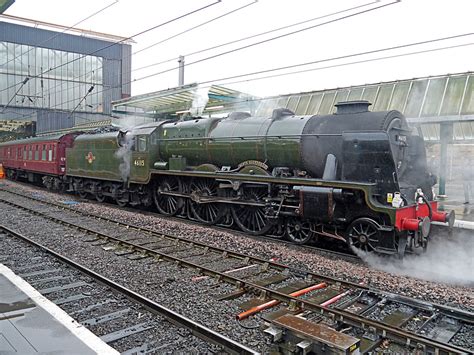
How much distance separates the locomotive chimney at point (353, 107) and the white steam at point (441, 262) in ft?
9.30

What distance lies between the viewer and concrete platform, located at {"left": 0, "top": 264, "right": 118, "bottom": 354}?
355cm

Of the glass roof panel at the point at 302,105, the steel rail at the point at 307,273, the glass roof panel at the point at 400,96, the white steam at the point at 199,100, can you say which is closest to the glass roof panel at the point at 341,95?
the glass roof panel at the point at 302,105

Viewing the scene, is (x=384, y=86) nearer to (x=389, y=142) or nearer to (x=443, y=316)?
(x=389, y=142)

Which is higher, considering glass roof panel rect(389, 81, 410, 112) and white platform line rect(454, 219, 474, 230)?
glass roof panel rect(389, 81, 410, 112)

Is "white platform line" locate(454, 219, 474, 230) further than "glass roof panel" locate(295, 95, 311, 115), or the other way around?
"glass roof panel" locate(295, 95, 311, 115)

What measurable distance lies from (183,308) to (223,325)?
705 mm

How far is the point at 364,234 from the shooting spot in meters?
7.45

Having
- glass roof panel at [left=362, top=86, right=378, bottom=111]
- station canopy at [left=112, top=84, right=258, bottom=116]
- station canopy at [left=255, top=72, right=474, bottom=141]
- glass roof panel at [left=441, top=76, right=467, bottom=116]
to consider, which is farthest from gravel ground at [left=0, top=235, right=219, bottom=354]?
glass roof panel at [left=362, top=86, right=378, bottom=111]

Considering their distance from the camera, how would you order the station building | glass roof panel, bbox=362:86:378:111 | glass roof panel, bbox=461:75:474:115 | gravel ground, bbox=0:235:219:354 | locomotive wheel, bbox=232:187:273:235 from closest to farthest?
1. gravel ground, bbox=0:235:219:354
2. locomotive wheel, bbox=232:187:273:235
3. glass roof panel, bbox=461:75:474:115
4. glass roof panel, bbox=362:86:378:111
5. the station building

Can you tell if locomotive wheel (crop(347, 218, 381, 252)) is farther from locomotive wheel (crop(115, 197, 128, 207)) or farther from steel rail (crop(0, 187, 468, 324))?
locomotive wheel (crop(115, 197, 128, 207))

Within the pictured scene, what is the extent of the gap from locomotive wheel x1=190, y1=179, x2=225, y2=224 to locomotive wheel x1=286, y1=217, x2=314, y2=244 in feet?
7.26

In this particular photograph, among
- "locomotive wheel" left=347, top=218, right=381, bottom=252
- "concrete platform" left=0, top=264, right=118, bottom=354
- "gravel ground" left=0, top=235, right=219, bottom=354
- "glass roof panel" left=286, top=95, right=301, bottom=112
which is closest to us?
"concrete platform" left=0, top=264, right=118, bottom=354

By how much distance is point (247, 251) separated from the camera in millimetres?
7953

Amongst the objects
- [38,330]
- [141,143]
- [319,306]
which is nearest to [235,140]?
[141,143]
